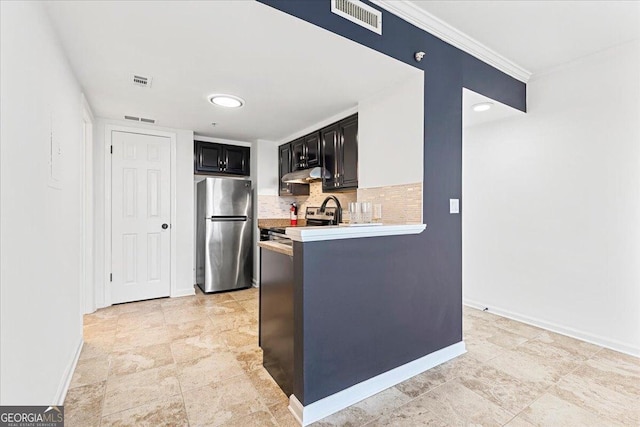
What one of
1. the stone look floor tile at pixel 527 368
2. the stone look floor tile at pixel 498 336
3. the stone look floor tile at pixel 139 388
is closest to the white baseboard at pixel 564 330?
the stone look floor tile at pixel 498 336

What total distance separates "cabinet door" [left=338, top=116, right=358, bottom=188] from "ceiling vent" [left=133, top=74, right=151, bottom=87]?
1898 millimetres

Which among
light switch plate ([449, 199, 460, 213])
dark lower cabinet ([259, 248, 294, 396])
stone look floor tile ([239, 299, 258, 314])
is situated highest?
light switch plate ([449, 199, 460, 213])

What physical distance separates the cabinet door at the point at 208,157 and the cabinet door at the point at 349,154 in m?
2.14

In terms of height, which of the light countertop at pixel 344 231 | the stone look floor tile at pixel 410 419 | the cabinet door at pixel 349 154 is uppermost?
the cabinet door at pixel 349 154

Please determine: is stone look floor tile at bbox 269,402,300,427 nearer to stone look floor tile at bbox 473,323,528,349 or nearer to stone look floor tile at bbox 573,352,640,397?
stone look floor tile at bbox 473,323,528,349

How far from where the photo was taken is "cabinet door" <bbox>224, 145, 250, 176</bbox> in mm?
4711

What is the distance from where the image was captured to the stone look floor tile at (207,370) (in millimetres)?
2072

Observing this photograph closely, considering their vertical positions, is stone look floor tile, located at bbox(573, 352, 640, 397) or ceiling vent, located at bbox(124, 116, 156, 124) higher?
ceiling vent, located at bbox(124, 116, 156, 124)

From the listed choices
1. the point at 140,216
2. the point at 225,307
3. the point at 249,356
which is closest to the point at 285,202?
the point at 225,307

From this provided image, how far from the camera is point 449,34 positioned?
2.39 meters

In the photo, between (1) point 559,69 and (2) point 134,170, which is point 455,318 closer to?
(1) point 559,69

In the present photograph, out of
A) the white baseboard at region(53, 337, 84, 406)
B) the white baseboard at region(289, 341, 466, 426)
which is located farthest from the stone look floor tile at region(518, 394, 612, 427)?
the white baseboard at region(53, 337, 84, 406)

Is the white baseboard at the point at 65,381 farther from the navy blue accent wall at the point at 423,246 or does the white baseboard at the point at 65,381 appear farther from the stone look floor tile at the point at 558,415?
the stone look floor tile at the point at 558,415

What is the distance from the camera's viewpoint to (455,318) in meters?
2.51
